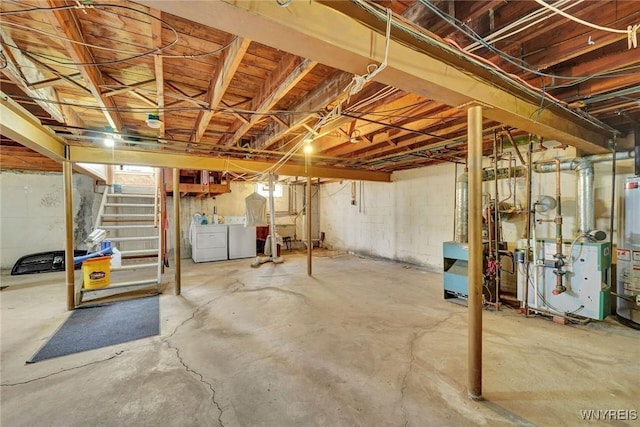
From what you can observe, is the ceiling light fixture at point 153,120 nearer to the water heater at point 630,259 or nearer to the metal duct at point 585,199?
the metal duct at point 585,199

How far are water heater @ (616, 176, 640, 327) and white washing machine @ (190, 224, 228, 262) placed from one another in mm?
6678

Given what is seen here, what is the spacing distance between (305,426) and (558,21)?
107 inches

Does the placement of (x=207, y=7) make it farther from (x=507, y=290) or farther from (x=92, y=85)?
(x=507, y=290)

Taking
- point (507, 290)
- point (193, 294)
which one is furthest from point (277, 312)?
point (507, 290)

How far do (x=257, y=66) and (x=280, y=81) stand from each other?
218mm

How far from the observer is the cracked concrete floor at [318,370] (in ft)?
5.10

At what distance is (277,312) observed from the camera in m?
3.09

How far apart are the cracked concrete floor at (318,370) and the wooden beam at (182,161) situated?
1932 mm

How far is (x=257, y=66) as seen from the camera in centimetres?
208

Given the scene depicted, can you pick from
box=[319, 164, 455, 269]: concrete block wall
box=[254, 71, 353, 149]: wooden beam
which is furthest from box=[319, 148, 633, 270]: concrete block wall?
box=[254, 71, 353, 149]: wooden beam

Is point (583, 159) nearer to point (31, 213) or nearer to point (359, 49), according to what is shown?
point (359, 49)

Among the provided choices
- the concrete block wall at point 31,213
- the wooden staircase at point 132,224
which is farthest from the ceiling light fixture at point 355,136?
the concrete block wall at point 31,213

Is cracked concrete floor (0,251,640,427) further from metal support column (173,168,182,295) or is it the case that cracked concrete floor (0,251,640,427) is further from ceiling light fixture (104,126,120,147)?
ceiling light fixture (104,126,120,147)

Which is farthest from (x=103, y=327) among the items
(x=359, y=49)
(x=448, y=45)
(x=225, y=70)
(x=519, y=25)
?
(x=519, y=25)
